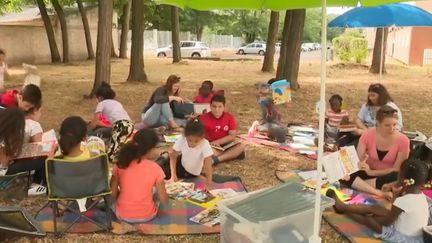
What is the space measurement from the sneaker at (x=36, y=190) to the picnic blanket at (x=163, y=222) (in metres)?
0.39

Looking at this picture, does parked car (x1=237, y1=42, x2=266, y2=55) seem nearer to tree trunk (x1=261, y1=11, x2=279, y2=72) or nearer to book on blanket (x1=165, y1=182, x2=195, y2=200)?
tree trunk (x1=261, y1=11, x2=279, y2=72)

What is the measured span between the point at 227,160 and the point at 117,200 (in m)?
2.10

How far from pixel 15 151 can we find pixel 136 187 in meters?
1.25

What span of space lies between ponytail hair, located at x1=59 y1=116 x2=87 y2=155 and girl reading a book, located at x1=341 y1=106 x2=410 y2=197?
2.68 metres

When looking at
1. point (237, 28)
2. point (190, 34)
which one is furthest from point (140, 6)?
point (237, 28)

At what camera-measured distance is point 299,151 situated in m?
6.04

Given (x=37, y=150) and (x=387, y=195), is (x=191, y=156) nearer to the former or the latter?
(x=37, y=150)

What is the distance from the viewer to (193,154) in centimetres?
464

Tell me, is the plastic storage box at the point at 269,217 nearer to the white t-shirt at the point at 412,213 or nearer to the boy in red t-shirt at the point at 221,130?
the white t-shirt at the point at 412,213

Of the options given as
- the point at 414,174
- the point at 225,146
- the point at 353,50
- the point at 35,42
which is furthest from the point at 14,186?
the point at 35,42

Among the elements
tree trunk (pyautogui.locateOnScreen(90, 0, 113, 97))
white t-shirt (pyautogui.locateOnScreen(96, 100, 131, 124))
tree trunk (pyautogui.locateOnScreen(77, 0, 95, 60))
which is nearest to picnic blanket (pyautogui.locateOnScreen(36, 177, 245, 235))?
white t-shirt (pyautogui.locateOnScreen(96, 100, 131, 124))

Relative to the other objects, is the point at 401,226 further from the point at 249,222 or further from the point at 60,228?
the point at 60,228

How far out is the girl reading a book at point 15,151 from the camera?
3842 mm

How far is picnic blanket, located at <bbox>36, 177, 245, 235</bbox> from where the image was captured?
142 inches
